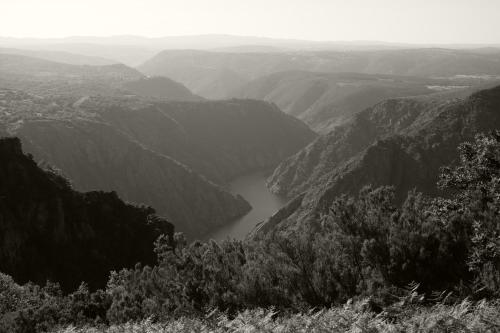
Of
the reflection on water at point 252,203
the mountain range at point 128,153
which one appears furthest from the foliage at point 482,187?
the mountain range at point 128,153

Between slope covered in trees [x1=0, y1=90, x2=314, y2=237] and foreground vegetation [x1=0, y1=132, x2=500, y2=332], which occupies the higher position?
foreground vegetation [x1=0, y1=132, x2=500, y2=332]

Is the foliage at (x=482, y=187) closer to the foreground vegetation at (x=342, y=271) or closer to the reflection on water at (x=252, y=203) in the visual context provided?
the foreground vegetation at (x=342, y=271)

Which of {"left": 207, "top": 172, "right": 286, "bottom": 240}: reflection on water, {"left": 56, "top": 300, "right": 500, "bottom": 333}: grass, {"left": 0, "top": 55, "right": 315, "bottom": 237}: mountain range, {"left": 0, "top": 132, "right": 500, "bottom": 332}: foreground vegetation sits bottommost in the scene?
{"left": 207, "top": 172, "right": 286, "bottom": 240}: reflection on water

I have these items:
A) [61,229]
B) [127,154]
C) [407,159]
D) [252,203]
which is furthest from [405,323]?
[252,203]

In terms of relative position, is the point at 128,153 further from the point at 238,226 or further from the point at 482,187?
the point at 482,187

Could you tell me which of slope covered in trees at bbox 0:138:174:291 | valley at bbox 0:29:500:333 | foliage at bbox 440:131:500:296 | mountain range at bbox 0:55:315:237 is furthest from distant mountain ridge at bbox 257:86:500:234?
foliage at bbox 440:131:500:296

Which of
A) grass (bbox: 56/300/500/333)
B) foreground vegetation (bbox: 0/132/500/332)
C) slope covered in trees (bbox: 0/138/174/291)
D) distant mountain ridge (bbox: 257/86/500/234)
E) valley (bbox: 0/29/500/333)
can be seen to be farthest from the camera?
distant mountain ridge (bbox: 257/86/500/234)

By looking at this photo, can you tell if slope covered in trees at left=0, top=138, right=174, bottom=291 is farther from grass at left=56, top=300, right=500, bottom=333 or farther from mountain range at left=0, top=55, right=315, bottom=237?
grass at left=56, top=300, right=500, bottom=333
